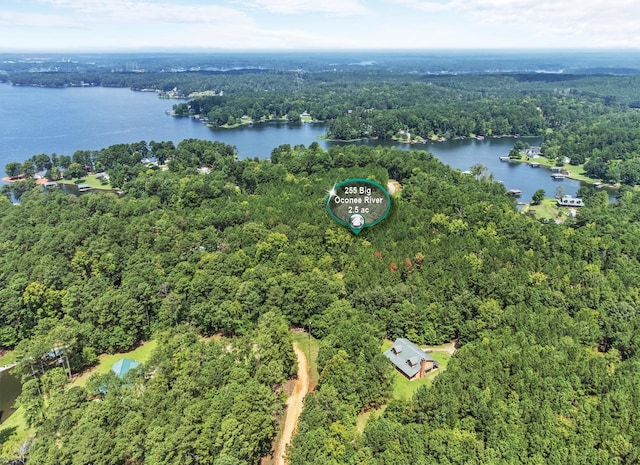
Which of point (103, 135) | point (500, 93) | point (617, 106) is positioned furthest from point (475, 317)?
point (500, 93)

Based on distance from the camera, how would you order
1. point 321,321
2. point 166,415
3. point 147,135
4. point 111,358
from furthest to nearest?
1. point 147,135
2. point 321,321
3. point 111,358
4. point 166,415

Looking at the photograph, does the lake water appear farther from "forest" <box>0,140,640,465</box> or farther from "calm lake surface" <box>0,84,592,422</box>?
"calm lake surface" <box>0,84,592,422</box>

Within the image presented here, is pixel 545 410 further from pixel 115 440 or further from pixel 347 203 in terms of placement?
pixel 115 440

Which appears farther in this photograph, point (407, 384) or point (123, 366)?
point (123, 366)

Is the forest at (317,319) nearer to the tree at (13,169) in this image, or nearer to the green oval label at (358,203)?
the green oval label at (358,203)

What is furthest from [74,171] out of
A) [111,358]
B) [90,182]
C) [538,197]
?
[538,197]

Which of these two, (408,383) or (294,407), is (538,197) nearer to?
(408,383)

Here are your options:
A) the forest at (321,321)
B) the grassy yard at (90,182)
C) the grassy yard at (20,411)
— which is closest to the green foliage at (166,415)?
the forest at (321,321)
